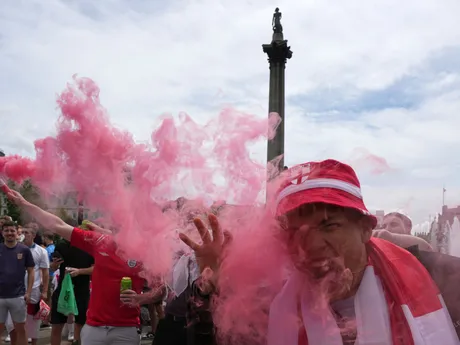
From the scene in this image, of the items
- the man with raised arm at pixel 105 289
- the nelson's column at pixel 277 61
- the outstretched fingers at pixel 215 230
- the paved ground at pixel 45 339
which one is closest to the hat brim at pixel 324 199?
the outstretched fingers at pixel 215 230

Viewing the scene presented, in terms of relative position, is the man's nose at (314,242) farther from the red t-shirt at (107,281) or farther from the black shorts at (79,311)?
the black shorts at (79,311)

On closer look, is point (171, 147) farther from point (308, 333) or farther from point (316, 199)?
point (308, 333)

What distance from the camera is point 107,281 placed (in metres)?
4.09

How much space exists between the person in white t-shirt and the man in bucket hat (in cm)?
620

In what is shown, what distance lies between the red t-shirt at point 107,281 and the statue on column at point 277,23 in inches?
575

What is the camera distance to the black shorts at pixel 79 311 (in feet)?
20.6

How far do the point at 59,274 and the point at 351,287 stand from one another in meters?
5.89

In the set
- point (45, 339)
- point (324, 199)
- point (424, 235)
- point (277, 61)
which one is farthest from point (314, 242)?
point (277, 61)

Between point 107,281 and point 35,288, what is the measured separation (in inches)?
143

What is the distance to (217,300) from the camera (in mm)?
1939

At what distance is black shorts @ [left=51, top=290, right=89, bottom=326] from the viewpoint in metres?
6.27

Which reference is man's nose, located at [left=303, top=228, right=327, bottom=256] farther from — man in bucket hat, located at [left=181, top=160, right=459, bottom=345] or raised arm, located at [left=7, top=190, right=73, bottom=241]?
raised arm, located at [left=7, top=190, right=73, bottom=241]

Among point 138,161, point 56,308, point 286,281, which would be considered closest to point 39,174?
point 138,161

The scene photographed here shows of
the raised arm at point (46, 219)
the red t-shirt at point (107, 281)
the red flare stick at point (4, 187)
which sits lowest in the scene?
the red t-shirt at point (107, 281)
